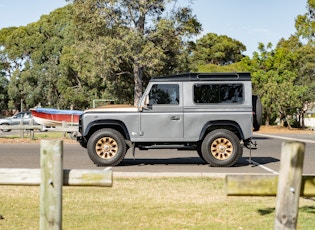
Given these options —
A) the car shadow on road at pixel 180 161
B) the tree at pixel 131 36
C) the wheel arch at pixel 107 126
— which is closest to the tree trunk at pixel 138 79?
the tree at pixel 131 36

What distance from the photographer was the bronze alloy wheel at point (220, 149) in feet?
44.3

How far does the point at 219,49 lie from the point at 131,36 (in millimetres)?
43357

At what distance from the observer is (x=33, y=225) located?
670cm

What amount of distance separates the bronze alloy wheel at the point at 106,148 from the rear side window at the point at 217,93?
2.47 metres

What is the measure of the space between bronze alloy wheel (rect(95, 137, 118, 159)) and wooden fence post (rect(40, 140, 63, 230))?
9443 mm

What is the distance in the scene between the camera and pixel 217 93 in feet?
45.0

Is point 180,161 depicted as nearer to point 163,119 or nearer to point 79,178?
point 163,119

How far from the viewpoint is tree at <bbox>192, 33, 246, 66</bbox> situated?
225 feet

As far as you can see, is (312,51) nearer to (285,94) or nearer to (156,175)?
(285,94)

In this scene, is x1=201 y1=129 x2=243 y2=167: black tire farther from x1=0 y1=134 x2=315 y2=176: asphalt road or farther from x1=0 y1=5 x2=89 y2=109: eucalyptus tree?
x1=0 y1=5 x2=89 y2=109: eucalyptus tree

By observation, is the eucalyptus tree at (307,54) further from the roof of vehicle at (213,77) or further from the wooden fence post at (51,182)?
the wooden fence post at (51,182)

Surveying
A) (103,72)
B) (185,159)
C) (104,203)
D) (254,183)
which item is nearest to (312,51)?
(103,72)

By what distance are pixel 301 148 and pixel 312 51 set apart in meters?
49.0

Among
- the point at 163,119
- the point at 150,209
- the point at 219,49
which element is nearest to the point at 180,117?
the point at 163,119
